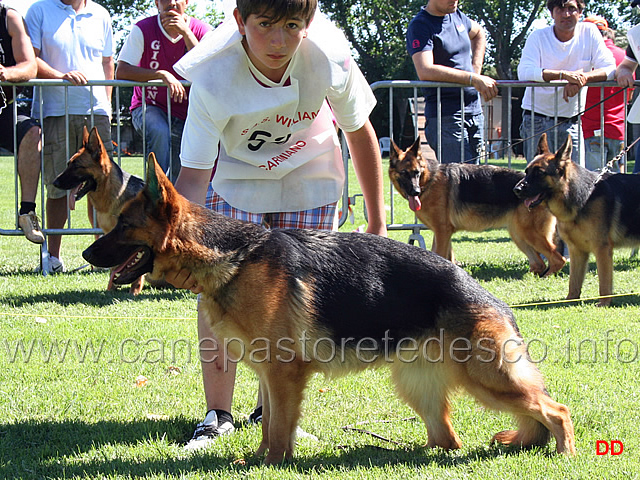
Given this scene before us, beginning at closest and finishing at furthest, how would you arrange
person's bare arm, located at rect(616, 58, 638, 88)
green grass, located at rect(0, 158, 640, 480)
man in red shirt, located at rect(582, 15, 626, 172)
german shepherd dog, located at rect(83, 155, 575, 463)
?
german shepherd dog, located at rect(83, 155, 575, 463), green grass, located at rect(0, 158, 640, 480), person's bare arm, located at rect(616, 58, 638, 88), man in red shirt, located at rect(582, 15, 626, 172)

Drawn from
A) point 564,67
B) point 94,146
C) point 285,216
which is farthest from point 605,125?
point 285,216

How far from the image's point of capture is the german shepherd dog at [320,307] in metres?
3.04

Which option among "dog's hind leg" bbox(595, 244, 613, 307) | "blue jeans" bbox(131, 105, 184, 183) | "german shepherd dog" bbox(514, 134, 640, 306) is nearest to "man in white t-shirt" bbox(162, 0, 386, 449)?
"german shepherd dog" bbox(514, 134, 640, 306)

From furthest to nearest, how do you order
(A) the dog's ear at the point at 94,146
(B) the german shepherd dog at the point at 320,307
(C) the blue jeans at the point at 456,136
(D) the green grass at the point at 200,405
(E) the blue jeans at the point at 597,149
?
(E) the blue jeans at the point at 597,149 < (C) the blue jeans at the point at 456,136 < (A) the dog's ear at the point at 94,146 < (D) the green grass at the point at 200,405 < (B) the german shepherd dog at the point at 320,307

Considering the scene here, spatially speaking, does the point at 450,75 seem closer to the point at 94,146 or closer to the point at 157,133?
the point at 157,133

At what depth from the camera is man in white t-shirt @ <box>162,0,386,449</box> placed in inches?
129

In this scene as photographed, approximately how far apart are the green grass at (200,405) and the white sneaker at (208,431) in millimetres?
65

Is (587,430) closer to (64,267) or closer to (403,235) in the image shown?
(64,267)

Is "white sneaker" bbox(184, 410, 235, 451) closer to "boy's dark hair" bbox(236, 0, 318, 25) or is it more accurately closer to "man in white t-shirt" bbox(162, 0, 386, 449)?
"man in white t-shirt" bbox(162, 0, 386, 449)

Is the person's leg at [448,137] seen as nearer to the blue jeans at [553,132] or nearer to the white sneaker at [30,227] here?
the blue jeans at [553,132]

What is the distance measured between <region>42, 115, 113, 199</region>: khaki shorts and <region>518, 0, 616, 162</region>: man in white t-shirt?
17.1 ft

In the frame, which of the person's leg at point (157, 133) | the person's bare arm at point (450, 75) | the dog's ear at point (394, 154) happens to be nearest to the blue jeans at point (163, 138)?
the person's leg at point (157, 133)

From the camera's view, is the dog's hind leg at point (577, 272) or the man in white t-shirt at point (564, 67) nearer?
the dog's hind leg at point (577, 272)

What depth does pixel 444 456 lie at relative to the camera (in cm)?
336
